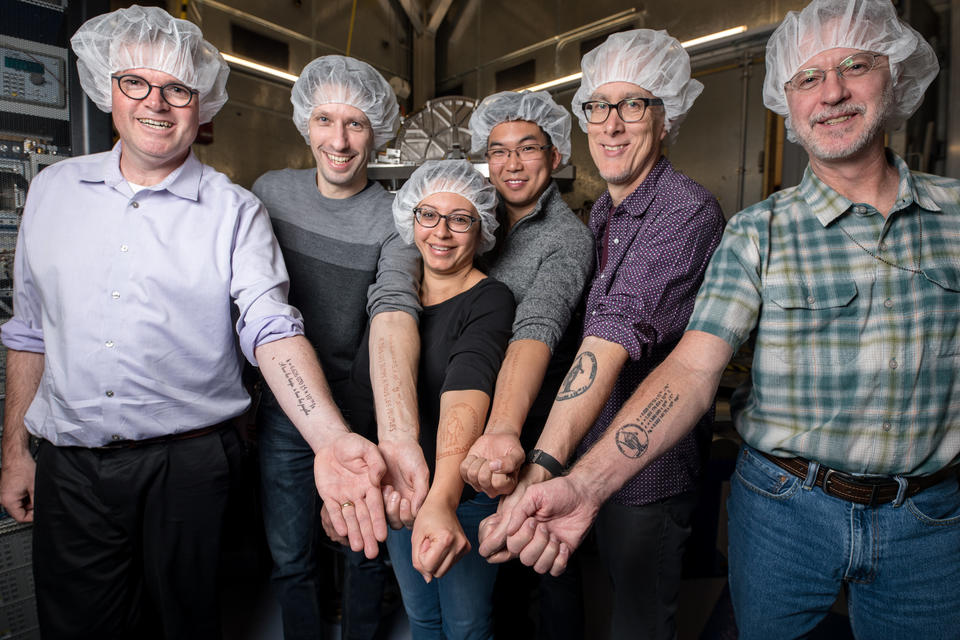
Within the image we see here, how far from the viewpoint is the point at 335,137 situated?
1.72 metres

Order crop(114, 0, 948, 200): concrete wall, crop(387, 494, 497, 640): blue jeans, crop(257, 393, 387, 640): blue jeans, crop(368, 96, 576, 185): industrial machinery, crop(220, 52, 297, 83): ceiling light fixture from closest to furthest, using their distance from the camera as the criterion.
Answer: crop(387, 494, 497, 640): blue jeans
crop(257, 393, 387, 640): blue jeans
crop(368, 96, 576, 185): industrial machinery
crop(114, 0, 948, 200): concrete wall
crop(220, 52, 297, 83): ceiling light fixture

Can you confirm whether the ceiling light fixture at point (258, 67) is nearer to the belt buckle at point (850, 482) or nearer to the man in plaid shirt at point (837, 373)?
the man in plaid shirt at point (837, 373)

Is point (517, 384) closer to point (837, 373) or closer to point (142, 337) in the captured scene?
point (837, 373)

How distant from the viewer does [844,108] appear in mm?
1127

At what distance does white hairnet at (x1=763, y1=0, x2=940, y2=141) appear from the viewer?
1130mm

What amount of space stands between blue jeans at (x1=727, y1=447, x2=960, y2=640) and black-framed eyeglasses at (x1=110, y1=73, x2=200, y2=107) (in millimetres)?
1666

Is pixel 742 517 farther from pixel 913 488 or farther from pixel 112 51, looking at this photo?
pixel 112 51

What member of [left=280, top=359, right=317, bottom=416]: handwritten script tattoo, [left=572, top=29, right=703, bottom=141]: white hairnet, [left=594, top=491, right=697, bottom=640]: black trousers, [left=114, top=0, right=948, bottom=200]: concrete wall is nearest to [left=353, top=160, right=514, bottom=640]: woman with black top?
[left=280, top=359, right=317, bottom=416]: handwritten script tattoo

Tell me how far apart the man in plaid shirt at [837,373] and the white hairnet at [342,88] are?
1183mm

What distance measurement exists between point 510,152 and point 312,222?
0.68m

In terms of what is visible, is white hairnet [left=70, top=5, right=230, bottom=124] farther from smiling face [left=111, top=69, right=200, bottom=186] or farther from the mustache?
the mustache

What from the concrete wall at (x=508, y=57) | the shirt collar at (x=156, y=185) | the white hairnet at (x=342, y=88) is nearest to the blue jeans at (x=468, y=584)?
the shirt collar at (x=156, y=185)

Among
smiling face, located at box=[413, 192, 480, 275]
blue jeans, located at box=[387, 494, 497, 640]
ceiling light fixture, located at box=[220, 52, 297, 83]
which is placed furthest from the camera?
ceiling light fixture, located at box=[220, 52, 297, 83]

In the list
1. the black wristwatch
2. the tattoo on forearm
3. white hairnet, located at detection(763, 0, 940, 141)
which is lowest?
the black wristwatch
